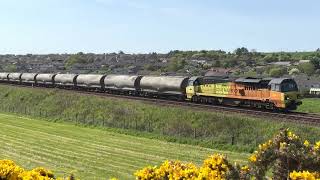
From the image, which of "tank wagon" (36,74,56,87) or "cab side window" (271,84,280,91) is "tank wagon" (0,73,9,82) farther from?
"cab side window" (271,84,280,91)

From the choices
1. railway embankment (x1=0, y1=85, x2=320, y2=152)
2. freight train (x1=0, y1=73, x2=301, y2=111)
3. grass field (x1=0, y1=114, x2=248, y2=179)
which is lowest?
grass field (x1=0, y1=114, x2=248, y2=179)

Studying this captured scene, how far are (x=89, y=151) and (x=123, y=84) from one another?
29811 mm

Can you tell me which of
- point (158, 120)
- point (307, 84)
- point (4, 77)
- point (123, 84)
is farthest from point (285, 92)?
point (4, 77)

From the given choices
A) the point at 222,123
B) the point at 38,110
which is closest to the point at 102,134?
the point at 222,123

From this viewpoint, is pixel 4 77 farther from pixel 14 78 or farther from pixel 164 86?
pixel 164 86

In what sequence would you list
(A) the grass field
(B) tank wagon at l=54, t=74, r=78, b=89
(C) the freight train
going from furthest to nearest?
(B) tank wagon at l=54, t=74, r=78, b=89, (C) the freight train, (A) the grass field

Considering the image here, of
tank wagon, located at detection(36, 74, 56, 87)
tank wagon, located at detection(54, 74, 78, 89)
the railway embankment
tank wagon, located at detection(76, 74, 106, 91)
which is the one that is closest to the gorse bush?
the railway embankment

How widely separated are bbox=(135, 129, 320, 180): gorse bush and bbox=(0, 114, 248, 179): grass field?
1362cm

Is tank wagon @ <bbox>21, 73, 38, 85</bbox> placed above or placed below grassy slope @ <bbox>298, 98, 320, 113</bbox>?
above

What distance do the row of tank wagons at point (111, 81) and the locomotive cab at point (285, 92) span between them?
12.9 metres

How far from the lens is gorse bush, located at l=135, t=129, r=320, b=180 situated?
26.0 ft

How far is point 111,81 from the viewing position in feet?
198

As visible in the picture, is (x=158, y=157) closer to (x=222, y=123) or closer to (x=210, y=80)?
(x=222, y=123)

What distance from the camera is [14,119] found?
45.7 metres
